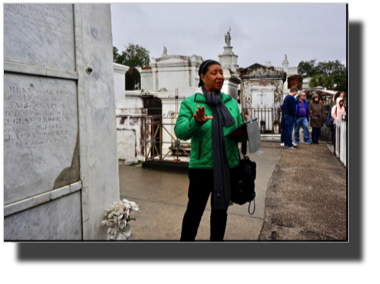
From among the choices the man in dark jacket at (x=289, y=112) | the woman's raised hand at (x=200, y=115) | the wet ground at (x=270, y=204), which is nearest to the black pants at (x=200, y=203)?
the woman's raised hand at (x=200, y=115)

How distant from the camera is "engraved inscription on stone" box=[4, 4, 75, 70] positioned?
7.18ft

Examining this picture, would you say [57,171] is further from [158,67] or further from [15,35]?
[158,67]

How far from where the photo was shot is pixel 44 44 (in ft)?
7.95

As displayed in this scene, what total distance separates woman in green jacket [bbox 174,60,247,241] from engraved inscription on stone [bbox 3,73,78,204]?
1.04m

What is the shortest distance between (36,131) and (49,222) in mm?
808

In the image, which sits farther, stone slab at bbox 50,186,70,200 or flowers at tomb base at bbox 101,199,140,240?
flowers at tomb base at bbox 101,199,140,240

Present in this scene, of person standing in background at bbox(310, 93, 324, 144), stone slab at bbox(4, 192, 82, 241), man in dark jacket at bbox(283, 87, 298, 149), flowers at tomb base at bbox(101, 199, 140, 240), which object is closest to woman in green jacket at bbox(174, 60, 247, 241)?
flowers at tomb base at bbox(101, 199, 140, 240)

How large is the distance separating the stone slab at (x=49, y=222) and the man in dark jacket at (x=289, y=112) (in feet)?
22.8

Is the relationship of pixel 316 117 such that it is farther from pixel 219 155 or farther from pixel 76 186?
pixel 76 186

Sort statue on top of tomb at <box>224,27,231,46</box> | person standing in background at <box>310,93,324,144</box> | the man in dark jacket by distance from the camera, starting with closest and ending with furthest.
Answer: the man in dark jacket < person standing in background at <box>310,93,324,144</box> < statue on top of tomb at <box>224,27,231,46</box>

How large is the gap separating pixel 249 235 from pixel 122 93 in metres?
9.32

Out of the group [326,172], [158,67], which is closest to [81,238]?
[326,172]

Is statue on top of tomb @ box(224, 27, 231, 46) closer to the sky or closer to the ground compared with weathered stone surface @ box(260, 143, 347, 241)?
closer to the sky

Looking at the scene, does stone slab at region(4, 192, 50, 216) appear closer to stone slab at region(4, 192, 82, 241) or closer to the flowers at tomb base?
stone slab at region(4, 192, 82, 241)
